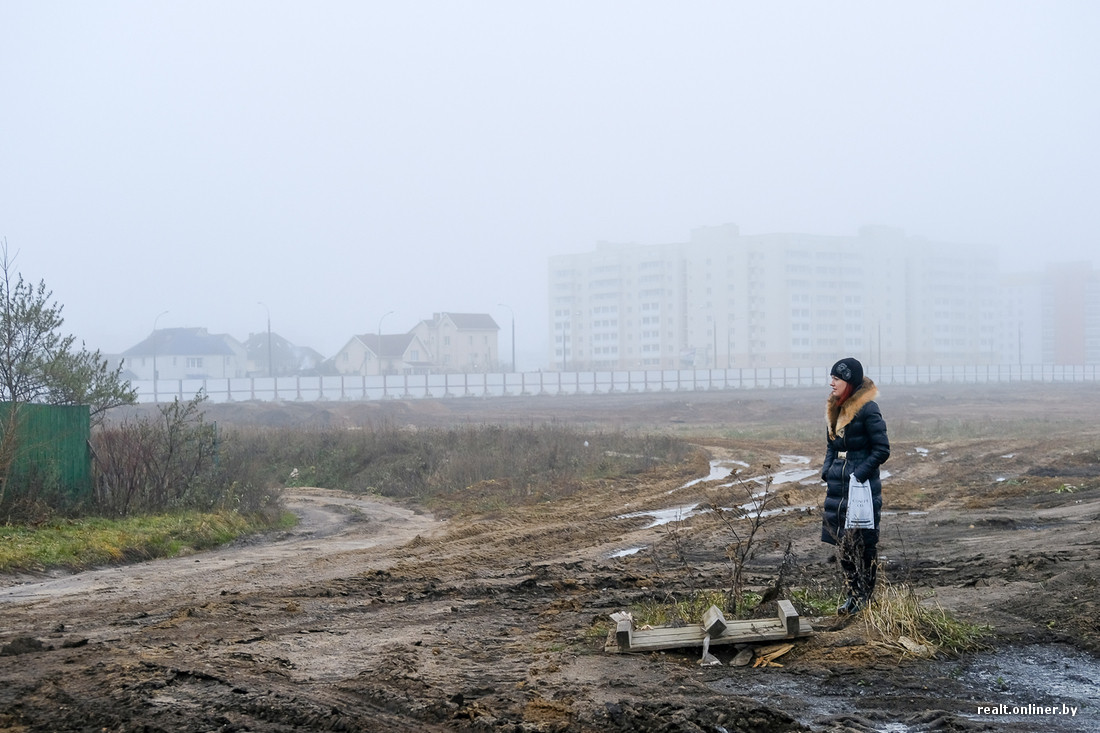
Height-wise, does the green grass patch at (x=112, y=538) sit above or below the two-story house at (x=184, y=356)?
below

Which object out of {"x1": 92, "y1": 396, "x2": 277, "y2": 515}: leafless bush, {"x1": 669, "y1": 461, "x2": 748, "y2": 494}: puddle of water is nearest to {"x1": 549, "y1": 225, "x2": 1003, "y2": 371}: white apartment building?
{"x1": 669, "y1": 461, "x2": 748, "y2": 494}: puddle of water

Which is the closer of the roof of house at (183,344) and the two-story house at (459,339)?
the roof of house at (183,344)

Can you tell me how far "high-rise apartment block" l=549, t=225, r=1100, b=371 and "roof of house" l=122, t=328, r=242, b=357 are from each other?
5091cm

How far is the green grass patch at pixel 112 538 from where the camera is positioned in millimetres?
12438

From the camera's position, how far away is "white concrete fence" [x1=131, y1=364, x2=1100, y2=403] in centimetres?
7475

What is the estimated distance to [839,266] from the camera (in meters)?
130

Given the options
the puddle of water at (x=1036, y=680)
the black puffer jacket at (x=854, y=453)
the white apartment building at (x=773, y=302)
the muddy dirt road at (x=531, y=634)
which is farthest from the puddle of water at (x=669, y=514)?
the white apartment building at (x=773, y=302)

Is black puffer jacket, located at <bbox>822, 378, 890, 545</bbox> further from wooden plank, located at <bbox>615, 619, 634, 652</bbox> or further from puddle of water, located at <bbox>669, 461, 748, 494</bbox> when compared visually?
puddle of water, located at <bbox>669, 461, 748, 494</bbox>

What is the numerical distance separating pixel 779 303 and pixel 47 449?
4556 inches

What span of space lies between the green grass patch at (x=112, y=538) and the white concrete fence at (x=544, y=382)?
1833 inches

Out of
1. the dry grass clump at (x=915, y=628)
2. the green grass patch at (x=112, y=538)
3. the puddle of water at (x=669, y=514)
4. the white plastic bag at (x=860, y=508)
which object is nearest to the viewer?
the dry grass clump at (x=915, y=628)

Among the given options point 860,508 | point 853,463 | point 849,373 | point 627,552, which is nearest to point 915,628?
point 860,508

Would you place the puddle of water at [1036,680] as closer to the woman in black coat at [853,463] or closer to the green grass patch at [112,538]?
the woman in black coat at [853,463]

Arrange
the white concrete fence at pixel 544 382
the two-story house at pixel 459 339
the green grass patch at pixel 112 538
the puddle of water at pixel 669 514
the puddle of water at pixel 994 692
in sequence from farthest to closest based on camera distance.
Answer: the two-story house at pixel 459 339, the white concrete fence at pixel 544 382, the puddle of water at pixel 669 514, the green grass patch at pixel 112 538, the puddle of water at pixel 994 692
